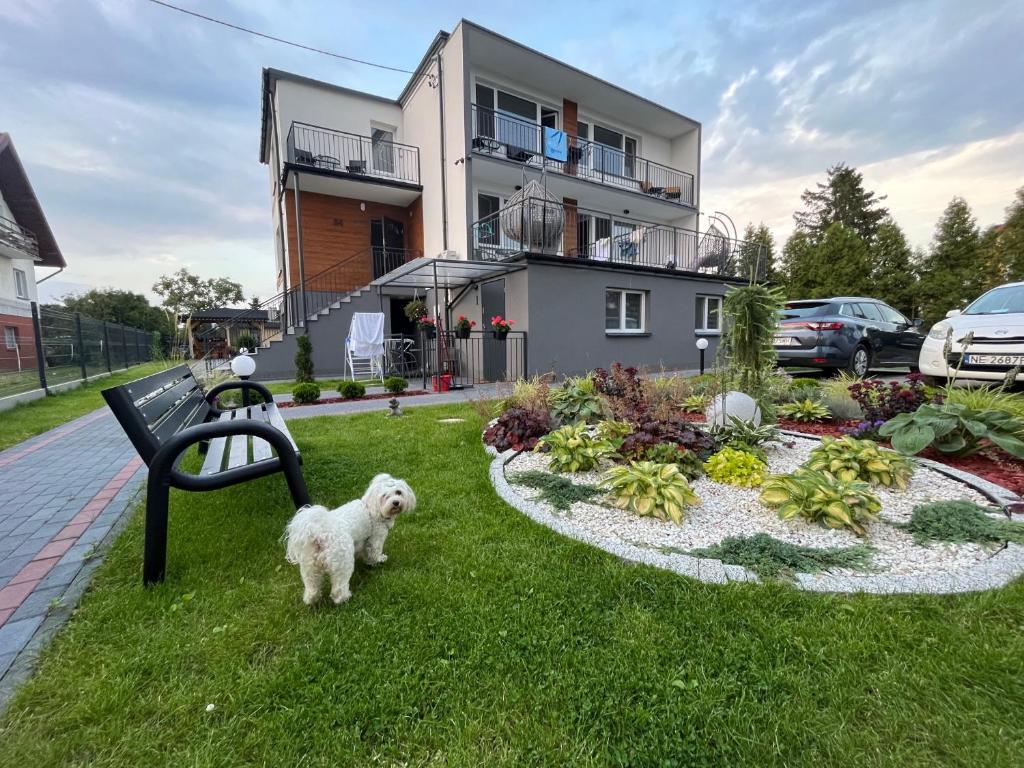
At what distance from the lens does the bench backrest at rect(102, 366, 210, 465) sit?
6.74 ft

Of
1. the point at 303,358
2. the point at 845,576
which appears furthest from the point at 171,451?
the point at 303,358

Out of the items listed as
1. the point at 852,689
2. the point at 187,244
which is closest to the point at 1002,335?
the point at 852,689

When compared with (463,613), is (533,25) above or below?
above

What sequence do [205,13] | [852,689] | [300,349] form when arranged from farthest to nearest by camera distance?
[300,349], [205,13], [852,689]

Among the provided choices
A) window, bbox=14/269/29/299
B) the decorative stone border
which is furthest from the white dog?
window, bbox=14/269/29/299

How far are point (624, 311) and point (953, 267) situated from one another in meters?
23.5

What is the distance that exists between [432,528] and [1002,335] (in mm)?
6760

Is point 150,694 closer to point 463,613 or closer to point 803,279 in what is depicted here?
point 463,613

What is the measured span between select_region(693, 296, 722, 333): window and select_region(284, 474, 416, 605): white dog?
12980 mm

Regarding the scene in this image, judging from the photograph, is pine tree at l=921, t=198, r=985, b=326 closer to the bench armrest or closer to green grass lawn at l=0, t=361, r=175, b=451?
the bench armrest

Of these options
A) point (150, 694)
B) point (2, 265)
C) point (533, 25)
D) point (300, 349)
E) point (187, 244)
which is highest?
point (533, 25)

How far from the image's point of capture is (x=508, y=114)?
37.4 feet

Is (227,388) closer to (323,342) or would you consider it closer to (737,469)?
(737,469)

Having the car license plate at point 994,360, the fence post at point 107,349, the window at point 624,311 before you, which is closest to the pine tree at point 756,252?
the window at point 624,311
